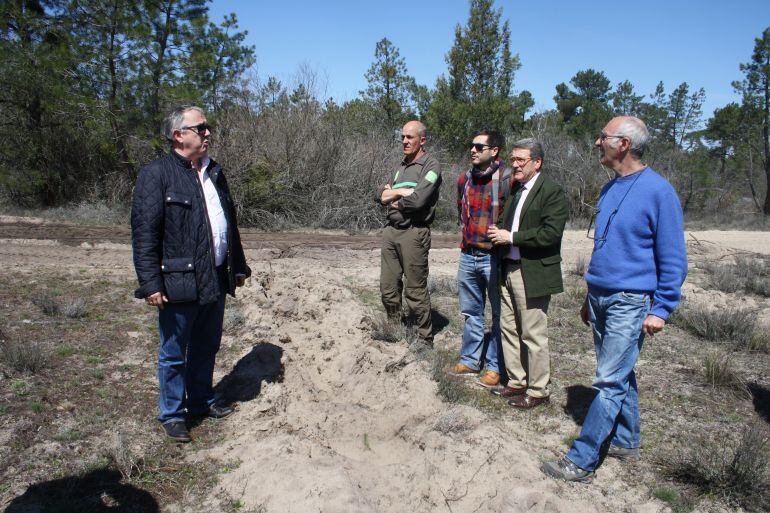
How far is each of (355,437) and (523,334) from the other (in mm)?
1523

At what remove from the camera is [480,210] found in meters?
4.86

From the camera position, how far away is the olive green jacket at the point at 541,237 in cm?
420

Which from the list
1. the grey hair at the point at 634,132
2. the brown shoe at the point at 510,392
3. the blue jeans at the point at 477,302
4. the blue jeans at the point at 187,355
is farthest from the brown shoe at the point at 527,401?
the blue jeans at the point at 187,355

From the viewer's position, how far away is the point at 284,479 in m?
3.42

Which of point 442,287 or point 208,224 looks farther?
point 442,287

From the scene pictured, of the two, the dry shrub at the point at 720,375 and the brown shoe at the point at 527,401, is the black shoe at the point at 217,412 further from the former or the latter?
the dry shrub at the point at 720,375

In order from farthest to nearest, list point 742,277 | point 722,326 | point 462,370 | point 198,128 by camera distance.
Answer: point 742,277 < point 722,326 < point 462,370 < point 198,128

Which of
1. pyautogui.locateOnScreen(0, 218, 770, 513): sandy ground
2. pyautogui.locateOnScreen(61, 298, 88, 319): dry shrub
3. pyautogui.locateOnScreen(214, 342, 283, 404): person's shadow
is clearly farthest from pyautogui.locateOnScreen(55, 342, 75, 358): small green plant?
pyautogui.locateOnScreen(214, 342, 283, 404): person's shadow

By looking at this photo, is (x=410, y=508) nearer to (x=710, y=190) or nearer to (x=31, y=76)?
(x=31, y=76)

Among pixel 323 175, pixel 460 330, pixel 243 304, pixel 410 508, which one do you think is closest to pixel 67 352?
pixel 243 304

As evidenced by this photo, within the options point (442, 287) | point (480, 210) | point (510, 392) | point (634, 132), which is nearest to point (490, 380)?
point (510, 392)

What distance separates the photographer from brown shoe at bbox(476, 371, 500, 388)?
500 centimetres

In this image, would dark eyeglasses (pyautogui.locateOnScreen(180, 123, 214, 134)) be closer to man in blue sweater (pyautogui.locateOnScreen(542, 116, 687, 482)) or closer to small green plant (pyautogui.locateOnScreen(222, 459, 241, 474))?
small green plant (pyautogui.locateOnScreen(222, 459, 241, 474))

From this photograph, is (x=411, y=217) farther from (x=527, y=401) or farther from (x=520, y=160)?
(x=527, y=401)
